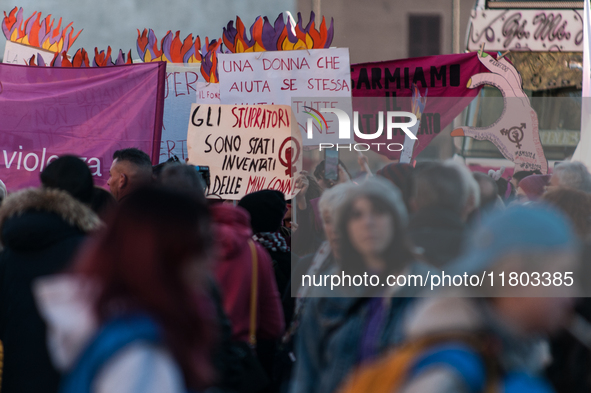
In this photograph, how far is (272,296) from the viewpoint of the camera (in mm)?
2750

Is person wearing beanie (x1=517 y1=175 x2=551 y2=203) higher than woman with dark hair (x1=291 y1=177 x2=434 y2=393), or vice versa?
person wearing beanie (x1=517 y1=175 x2=551 y2=203)

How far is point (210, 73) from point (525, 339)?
25.1ft

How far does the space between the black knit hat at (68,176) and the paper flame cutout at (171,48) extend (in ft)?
22.5

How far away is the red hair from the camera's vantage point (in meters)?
1.24

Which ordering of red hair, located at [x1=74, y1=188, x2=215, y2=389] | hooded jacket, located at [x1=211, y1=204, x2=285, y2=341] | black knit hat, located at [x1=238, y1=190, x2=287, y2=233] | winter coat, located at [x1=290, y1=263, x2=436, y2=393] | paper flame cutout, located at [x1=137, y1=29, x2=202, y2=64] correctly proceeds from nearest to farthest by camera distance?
1. red hair, located at [x1=74, y1=188, x2=215, y2=389]
2. winter coat, located at [x1=290, y1=263, x2=436, y2=393]
3. hooded jacket, located at [x1=211, y1=204, x2=285, y2=341]
4. black knit hat, located at [x1=238, y1=190, x2=287, y2=233]
5. paper flame cutout, located at [x1=137, y1=29, x2=202, y2=64]

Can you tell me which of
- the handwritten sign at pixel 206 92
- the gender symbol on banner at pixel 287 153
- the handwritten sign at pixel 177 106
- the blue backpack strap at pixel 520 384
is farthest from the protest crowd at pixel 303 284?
the handwritten sign at pixel 177 106

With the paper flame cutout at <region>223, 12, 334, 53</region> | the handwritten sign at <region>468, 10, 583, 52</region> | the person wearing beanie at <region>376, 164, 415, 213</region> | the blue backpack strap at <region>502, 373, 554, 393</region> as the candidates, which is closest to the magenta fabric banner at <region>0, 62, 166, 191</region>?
the paper flame cutout at <region>223, 12, 334, 53</region>

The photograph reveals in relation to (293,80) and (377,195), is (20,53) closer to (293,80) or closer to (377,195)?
(293,80)

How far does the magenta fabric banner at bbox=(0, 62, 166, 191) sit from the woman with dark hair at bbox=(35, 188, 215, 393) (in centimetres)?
461

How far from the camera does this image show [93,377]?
1.17 m

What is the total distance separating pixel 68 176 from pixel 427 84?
4572mm

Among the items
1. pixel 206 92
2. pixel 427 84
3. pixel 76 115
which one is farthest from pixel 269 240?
pixel 206 92

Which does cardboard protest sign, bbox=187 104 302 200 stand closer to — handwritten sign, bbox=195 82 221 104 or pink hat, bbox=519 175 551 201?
handwritten sign, bbox=195 82 221 104

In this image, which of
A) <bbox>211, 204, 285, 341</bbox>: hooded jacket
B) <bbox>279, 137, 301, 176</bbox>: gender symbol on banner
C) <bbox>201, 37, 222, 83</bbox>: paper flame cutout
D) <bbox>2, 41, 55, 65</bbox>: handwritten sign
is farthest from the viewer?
<bbox>2, 41, 55, 65</bbox>: handwritten sign
